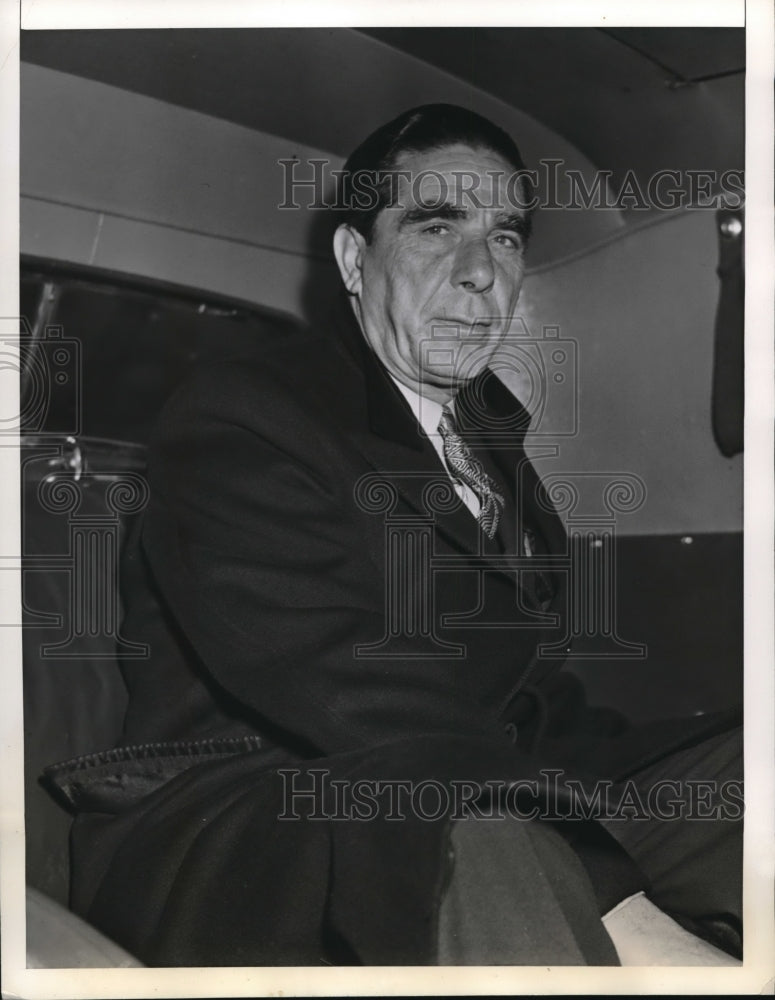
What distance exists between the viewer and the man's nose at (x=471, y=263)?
1579 millimetres

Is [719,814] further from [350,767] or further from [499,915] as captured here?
[350,767]

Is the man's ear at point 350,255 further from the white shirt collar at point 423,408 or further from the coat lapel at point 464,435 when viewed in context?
the white shirt collar at point 423,408

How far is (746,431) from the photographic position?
163 centimetres

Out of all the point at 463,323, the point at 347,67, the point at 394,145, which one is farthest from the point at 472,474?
the point at 347,67

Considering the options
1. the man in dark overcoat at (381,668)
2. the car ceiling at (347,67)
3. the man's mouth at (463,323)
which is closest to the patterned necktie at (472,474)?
the man in dark overcoat at (381,668)

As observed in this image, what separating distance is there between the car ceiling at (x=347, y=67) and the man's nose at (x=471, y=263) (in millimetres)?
213

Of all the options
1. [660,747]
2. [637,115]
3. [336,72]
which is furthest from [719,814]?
[336,72]

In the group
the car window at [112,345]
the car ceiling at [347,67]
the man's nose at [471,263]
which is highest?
the car ceiling at [347,67]

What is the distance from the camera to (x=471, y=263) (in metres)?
1.58

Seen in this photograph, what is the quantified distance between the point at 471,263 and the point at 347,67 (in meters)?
0.34

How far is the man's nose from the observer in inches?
62.2

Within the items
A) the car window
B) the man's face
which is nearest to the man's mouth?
the man's face

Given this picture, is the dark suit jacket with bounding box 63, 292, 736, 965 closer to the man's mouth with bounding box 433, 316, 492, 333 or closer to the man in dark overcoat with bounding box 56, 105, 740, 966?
the man in dark overcoat with bounding box 56, 105, 740, 966

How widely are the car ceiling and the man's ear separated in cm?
12
